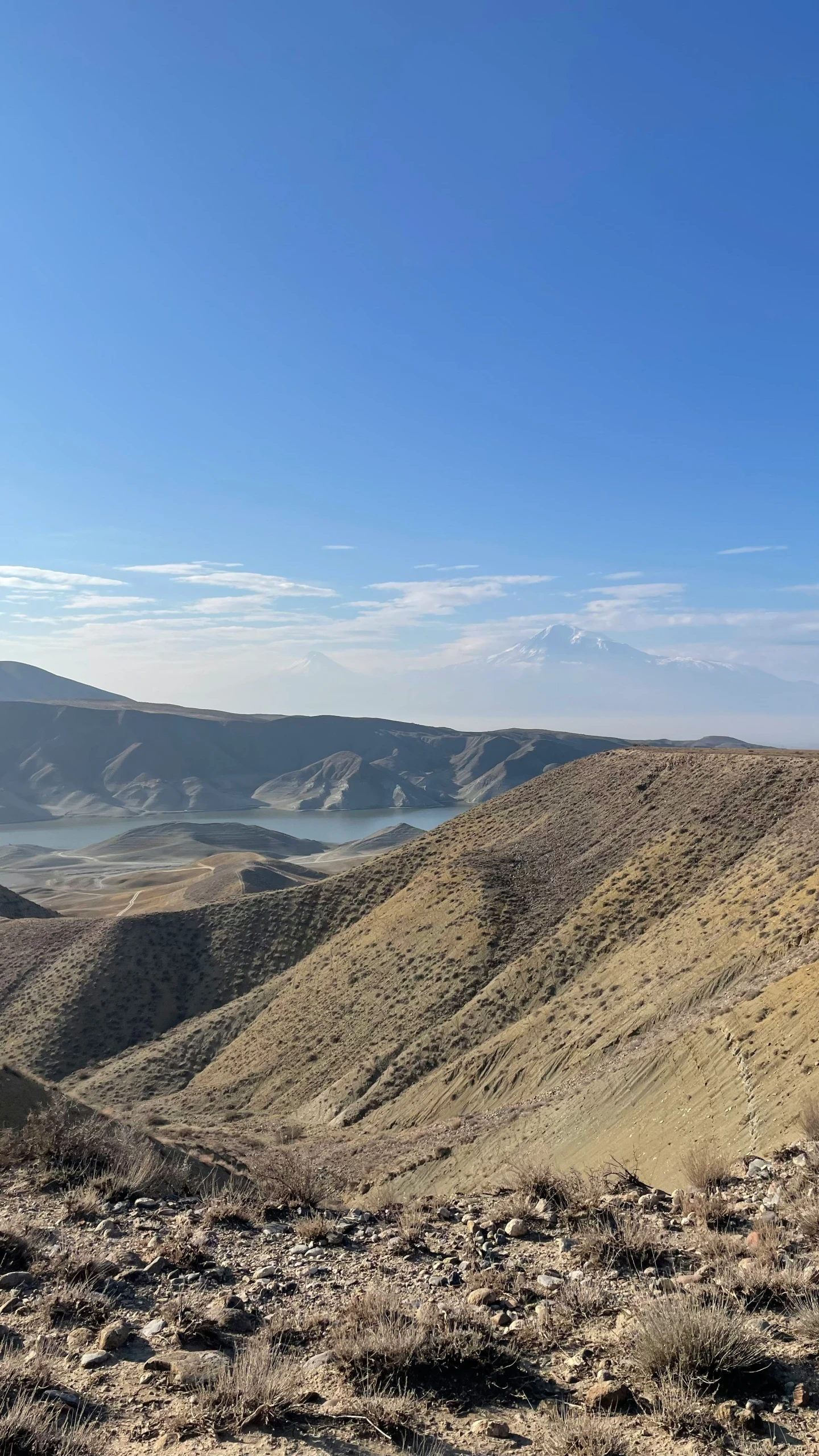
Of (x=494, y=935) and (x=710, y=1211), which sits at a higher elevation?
(x=710, y=1211)

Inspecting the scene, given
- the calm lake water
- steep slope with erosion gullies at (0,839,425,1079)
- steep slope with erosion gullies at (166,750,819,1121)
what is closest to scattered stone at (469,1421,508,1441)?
steep slope with erosion gullies at (166,750,819,1121)

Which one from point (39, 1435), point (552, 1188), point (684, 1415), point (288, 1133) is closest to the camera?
point (39, 1435)

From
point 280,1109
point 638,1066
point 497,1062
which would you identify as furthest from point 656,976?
point 280,1109

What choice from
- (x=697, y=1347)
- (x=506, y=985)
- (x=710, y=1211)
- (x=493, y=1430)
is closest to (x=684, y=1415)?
(x=697, y=1347)

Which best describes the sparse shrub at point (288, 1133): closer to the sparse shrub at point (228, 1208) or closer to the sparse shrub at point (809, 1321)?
the sparse shrub at point (228, 1208)

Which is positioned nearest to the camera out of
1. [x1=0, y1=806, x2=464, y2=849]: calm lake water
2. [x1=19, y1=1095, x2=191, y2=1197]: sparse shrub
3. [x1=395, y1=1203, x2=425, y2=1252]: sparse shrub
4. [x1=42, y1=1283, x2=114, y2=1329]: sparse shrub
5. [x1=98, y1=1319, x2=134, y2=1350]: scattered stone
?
[x1=98, y1=1319, x2=134, y2=1350]: scattered stone

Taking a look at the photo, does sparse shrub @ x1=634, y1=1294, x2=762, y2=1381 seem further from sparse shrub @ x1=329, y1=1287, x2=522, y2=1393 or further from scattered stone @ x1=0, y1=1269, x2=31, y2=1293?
scattered stone @ x1=0, y1=1269, x2=31, y2=1293

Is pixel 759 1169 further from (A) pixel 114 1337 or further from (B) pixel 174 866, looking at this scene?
(B) pixel 174 866
